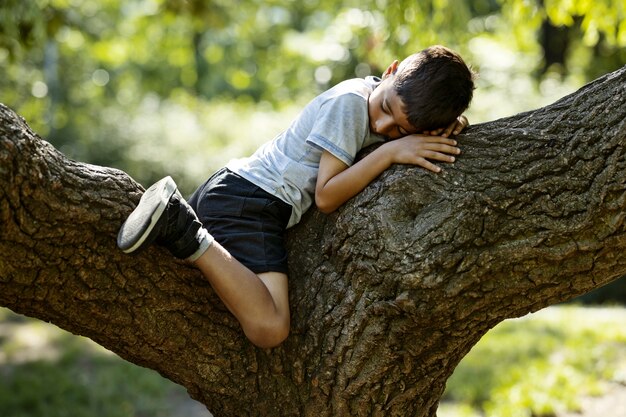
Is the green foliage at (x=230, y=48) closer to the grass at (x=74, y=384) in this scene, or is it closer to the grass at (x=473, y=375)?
the grass at (x=473, y=375)

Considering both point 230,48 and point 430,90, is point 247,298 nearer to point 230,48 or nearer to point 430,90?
point 430,90

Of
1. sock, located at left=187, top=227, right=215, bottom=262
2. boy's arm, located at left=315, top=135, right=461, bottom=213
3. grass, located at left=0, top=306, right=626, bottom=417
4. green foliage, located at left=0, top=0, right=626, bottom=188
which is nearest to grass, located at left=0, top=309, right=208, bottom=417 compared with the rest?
grass, located at left=0, top=306, right=626, bottom=417

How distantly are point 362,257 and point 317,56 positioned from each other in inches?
745

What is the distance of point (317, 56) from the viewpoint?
69.5 ft

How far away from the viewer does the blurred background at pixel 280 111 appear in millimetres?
5793

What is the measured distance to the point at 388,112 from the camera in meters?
3.02

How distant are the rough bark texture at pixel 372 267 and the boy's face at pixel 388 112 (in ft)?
0.82

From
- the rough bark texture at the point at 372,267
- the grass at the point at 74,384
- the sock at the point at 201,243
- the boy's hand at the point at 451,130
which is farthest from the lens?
the grass at the point at 74,384

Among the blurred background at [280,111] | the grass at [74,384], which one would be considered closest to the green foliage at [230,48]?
the blurred background at [280,111]

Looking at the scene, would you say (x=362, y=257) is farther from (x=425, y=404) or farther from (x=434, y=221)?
(x=425, y=404)

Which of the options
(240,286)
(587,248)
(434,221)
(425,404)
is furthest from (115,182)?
(587,248)

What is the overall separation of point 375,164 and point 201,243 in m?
0.72

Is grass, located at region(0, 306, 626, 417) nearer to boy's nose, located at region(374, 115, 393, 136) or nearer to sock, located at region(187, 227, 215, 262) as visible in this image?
boy's nose, located at region(374, 115, 393, 136)

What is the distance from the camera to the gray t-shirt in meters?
3.02
